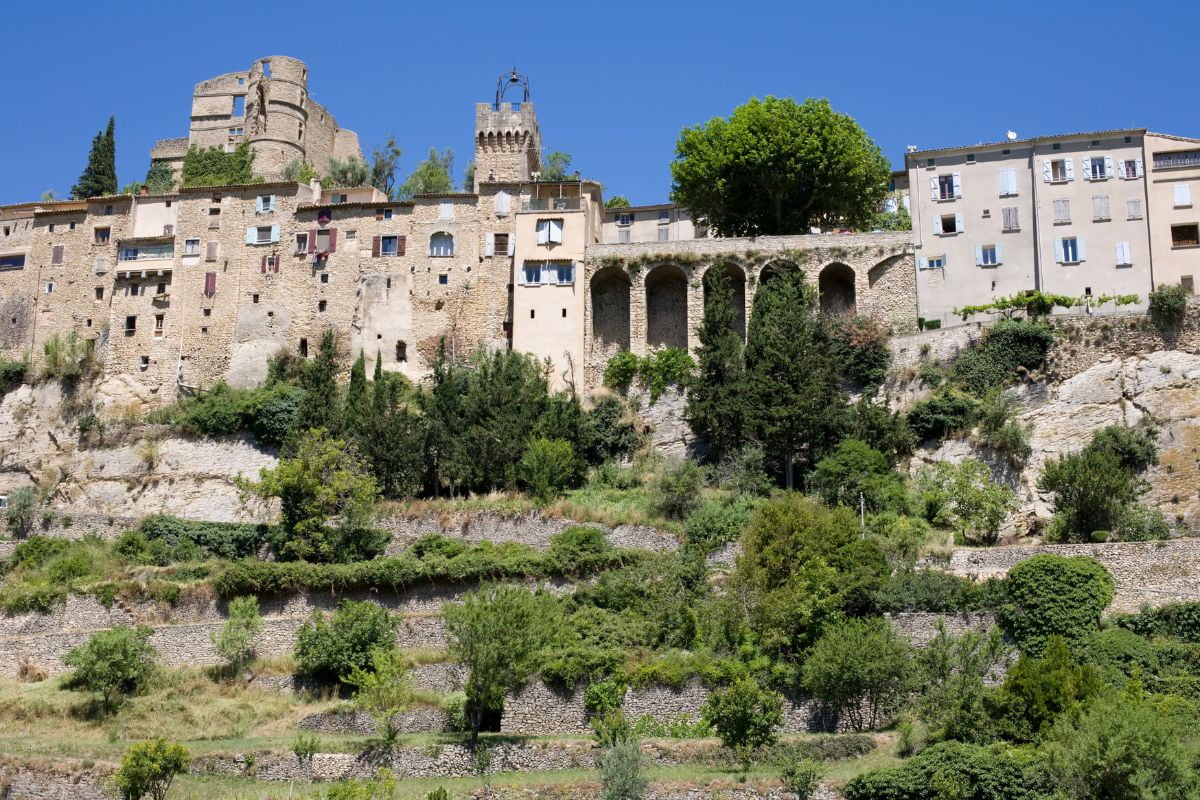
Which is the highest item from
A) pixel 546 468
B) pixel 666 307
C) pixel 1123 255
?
pixel 1123 255

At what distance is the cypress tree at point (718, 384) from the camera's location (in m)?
51.8

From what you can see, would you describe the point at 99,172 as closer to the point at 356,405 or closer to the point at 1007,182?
the point at 356,405

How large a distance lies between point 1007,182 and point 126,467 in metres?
37.5

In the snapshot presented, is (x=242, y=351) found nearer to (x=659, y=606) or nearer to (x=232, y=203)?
(x=232, y=203)

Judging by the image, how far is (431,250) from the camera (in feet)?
213

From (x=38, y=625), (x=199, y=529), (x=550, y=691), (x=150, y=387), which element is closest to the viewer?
(x=550, y=691)

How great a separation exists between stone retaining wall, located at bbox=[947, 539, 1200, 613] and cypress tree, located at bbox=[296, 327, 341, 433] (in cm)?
2455

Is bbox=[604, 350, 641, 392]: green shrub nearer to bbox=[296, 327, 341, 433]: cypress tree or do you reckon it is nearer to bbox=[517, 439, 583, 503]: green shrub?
bbox=[517, 439, 583, 503]: green shrub

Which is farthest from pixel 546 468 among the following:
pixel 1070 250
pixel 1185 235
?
Result: pixel 1185 235

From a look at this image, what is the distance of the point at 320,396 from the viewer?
5475 cm

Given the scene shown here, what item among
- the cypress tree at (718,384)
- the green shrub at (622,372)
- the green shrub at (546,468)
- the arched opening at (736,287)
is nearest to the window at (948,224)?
the arched opening at (736,287)

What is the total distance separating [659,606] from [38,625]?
1952cm

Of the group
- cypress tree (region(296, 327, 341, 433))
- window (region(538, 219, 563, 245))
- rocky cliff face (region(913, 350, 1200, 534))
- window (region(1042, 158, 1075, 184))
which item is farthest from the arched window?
window (region(1042, 158, 1075, 184))

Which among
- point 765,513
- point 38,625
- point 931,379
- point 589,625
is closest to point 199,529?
point 38,625
